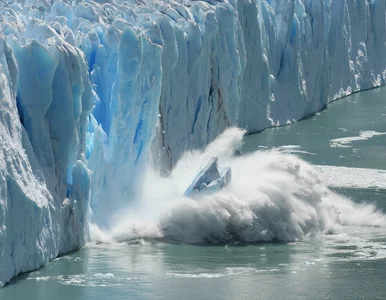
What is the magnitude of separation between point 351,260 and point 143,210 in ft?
9.21

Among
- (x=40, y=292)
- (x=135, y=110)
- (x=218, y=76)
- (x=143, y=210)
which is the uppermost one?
(x=218, y=76)

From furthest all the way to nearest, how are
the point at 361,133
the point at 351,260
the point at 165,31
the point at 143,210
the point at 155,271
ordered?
the point at 361,133, the point at 165,31, the point at 143,210, the point at 351,260, the point at 155,271

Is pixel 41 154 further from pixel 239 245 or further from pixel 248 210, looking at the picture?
pixel 248 210

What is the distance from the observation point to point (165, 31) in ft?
61.1

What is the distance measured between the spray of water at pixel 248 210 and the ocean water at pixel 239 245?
0.6 inches

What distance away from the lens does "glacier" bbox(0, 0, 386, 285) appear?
42.3 feet

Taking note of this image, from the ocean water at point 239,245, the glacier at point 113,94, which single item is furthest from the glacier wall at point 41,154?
the ocean water at point 239,245

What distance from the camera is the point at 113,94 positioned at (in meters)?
16.1

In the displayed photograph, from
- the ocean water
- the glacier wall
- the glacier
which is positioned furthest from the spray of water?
the glacier wall

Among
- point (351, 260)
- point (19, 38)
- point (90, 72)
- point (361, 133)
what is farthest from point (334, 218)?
point (361, 133)

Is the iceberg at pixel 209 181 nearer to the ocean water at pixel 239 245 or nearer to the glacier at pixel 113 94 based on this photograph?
the ocean water at pixel 239 245

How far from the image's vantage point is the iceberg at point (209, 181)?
52.0 feet

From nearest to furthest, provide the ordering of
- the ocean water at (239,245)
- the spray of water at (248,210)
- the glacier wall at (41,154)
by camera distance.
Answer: the glacier wall at (41,154) → the ocean water at (239,245) → the spray of water at (248,210)

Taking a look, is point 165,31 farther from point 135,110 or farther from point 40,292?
point 40,292
